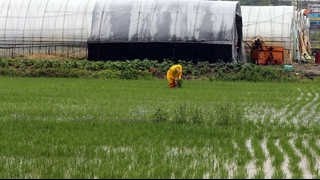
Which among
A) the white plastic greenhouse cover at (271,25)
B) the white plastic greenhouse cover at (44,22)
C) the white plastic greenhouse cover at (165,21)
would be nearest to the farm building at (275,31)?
the white plastic greenhouse cover at (271,25)

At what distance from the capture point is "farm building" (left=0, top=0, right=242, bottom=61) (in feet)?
87.8

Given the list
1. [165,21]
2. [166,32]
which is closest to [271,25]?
[165,21]

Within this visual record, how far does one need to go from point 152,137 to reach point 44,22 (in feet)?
68.7

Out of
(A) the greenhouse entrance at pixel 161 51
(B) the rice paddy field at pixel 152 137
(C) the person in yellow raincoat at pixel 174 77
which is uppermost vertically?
(A) the greenhouse entrance at pixel 161 51

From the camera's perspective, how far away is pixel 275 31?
109 feet

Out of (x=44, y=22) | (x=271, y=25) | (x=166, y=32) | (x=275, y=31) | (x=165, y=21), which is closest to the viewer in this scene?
(x=166, y=32)

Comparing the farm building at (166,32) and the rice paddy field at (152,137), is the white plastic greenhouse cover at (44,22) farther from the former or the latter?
the rice paddy field at (152,137)

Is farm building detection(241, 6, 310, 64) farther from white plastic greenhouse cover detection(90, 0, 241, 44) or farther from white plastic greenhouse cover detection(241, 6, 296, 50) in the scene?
white plastic greenhouse cover detection(90, 0, 241, 44)

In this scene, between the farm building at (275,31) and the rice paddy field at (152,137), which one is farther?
the farm building at (275,31)

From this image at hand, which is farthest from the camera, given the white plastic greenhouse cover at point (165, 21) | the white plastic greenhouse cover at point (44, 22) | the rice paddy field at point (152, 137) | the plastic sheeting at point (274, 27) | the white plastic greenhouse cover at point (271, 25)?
the white plastic greenhouse cover at point (271, 25)

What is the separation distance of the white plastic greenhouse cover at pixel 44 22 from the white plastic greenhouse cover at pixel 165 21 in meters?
0.88

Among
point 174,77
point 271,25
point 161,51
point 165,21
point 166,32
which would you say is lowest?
point 174,77

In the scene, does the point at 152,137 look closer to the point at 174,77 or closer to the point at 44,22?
the point at 174,77

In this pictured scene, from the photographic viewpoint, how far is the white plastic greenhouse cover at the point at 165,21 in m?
26.7
